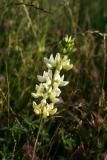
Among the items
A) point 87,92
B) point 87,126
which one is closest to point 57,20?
point 87,92

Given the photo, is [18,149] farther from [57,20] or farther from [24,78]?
[57,20]

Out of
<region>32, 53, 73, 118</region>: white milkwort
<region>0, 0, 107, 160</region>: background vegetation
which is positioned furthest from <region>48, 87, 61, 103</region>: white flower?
<region>0, 0, 107, 160</region>: background vegetation

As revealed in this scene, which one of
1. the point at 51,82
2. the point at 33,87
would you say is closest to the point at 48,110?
the point at 51,82

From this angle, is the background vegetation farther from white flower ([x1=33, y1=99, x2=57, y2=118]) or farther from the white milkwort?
white flower ([x1=33, y1=99, x2=57, y2=118])

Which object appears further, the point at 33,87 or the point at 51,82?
the point at 33,87

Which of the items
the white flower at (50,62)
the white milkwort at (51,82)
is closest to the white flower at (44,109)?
the white milkwort at (51,82)

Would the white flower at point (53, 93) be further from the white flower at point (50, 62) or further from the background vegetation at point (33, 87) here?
the background vegetation at point (33, 87)

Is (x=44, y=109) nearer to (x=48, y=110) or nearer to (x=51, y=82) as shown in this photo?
(x=48, y=110)

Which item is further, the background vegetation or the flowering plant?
the background vegetation
